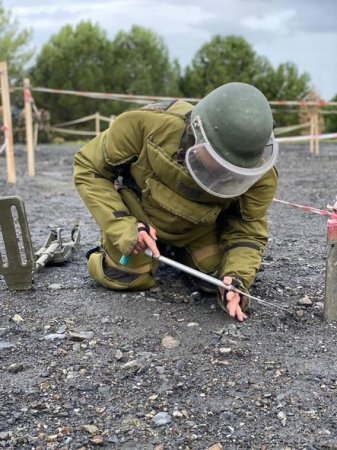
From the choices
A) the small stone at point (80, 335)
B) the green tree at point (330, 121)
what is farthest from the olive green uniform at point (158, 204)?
the green tree at point (330, 121)

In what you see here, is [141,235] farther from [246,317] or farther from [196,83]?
[196,83]

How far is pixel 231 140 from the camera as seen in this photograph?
2812 mm

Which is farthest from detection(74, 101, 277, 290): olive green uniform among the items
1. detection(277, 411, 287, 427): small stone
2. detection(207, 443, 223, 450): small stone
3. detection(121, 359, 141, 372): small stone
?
detection(207, 443, 223, 450): small stone

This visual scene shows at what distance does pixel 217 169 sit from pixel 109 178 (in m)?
0.86

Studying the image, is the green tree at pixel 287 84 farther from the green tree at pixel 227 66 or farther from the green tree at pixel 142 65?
the green tree at pixel 142 65

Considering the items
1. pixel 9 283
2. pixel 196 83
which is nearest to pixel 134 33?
pixel 196 83

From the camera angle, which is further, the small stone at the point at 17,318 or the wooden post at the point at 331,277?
the small stone at the point at 17,318

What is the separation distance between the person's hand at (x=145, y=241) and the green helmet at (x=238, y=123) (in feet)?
2.04

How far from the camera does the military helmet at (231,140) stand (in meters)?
2.80

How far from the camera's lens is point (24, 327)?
321cm

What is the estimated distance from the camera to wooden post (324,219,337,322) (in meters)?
3.05

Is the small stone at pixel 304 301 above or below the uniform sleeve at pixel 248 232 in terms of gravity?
below

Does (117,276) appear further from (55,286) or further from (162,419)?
(162,419)

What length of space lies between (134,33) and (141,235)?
22692mm
